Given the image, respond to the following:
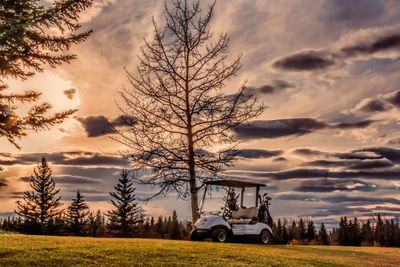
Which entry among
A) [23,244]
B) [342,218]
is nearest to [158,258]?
[23,244]

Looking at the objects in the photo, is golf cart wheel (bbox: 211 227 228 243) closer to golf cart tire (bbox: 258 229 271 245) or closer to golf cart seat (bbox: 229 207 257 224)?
golf cart seat (bbox: 229 207 257 224)

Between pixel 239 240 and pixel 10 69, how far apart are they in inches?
481

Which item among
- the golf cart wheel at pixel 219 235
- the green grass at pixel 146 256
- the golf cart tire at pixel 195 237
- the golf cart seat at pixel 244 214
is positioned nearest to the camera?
the green grass at pixel 146 256

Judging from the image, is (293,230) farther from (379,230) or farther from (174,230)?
(174,230)

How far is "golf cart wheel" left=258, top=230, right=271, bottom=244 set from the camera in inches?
987

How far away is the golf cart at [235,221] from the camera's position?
78.6 ft

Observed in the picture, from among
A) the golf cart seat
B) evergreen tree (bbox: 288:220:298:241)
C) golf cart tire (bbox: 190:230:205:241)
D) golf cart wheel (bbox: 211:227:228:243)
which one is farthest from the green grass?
evergreen tree (bbox: 288:220:298:241)

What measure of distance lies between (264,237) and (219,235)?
97.3 inches

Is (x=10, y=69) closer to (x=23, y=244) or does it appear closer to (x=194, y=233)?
(x=23, y=244)

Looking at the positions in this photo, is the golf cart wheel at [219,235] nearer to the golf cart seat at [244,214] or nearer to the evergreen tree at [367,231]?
the golf cart seat at [244,214]

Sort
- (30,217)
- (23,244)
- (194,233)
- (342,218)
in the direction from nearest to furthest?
(23,244), (194,233), (30,217), (342,218)

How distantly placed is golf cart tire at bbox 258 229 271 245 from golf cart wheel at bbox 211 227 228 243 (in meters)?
1.84

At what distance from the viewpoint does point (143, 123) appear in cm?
2827

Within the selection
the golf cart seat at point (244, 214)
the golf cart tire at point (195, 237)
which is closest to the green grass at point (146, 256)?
the golf cart tire at point (195, 237)
